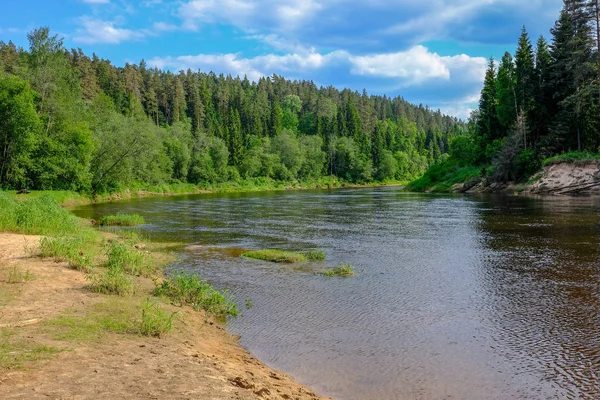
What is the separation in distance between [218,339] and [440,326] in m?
6.10

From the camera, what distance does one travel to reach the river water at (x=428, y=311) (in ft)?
30.6

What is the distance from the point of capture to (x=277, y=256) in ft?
72.3

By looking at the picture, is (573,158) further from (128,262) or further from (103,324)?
(103,324)

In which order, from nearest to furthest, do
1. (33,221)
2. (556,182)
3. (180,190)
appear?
1. (33,221)
2. (556,182)
3. (180,190)

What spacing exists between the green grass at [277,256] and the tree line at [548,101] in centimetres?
5271

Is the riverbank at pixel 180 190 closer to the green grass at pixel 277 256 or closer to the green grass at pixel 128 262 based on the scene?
the green grass at pixel 277 256

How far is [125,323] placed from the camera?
1001 centimetres

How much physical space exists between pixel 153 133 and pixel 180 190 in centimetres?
1945

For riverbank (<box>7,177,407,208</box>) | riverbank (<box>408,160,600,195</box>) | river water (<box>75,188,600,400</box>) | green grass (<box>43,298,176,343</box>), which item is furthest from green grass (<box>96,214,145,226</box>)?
riverbank (<box>408,160,600,195</box>)

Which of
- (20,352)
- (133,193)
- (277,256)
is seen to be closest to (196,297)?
(20,352)

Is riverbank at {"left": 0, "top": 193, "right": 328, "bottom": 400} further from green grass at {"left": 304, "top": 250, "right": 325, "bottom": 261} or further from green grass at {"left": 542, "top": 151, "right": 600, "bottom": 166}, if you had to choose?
green grass at {"left": 542, "top": 151, "right": 600, "bottom": 166}

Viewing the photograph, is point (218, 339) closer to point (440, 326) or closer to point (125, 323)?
point (125, 323)

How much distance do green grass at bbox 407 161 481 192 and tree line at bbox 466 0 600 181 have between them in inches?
137

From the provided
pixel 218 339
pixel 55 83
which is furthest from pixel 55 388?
pixel 55 83
